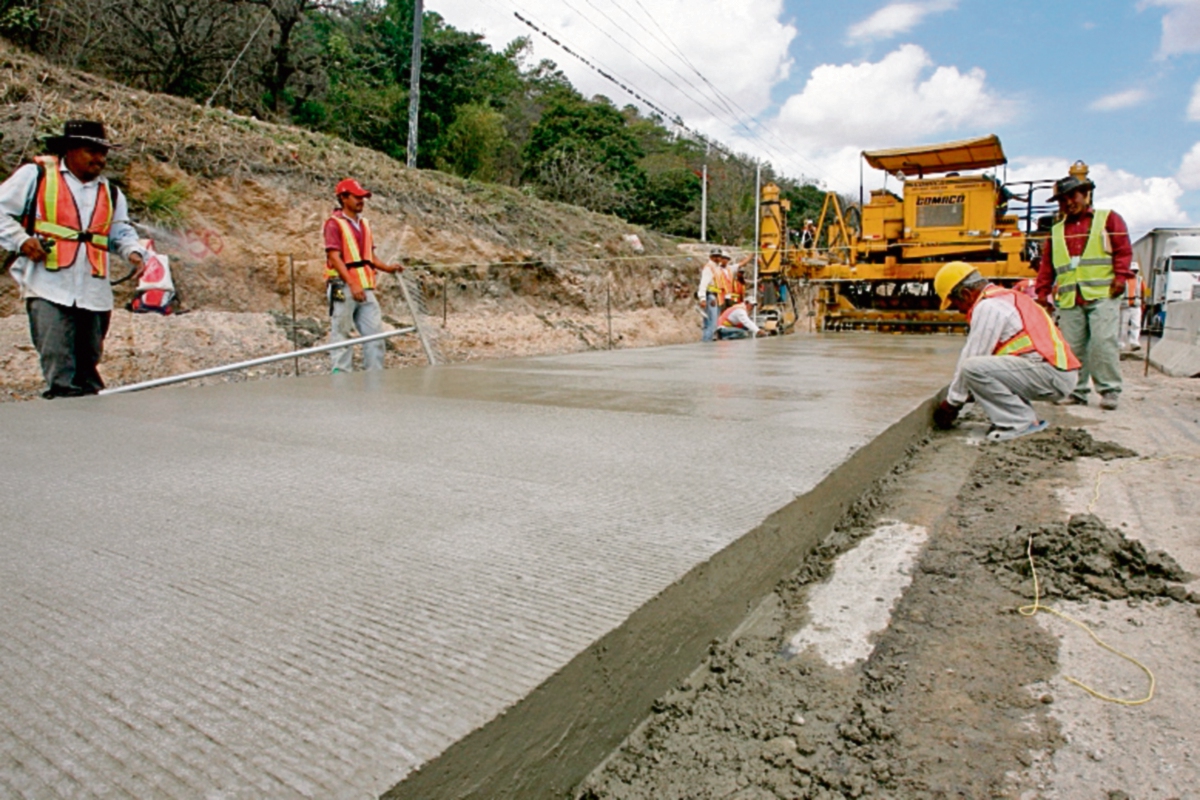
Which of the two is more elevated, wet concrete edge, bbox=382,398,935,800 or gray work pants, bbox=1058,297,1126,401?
gray work pants, bbox=1058,297,1126,401

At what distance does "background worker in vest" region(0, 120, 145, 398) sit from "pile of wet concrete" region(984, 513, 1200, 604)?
463cm

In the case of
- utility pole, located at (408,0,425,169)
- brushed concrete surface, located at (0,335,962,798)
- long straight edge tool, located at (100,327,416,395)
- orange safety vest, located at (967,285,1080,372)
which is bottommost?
brushed concrete surface, located at (0,335,962,798)

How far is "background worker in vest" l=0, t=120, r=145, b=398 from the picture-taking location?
13.7 ft

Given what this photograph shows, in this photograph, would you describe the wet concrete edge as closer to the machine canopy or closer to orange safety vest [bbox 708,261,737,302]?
orange safety vest [bbox 708,261,737,302]

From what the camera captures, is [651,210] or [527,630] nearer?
[527,630]

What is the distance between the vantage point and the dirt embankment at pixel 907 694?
1242 millimetres

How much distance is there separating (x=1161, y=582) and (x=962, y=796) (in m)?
1.17

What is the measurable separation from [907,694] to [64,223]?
482 centimetres

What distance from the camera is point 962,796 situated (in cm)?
119

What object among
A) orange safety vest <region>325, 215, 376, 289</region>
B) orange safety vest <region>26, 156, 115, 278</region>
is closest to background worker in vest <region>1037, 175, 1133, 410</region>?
orange safety vest <region>325, 215, 376, 289</region>

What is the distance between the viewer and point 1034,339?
4.12 m

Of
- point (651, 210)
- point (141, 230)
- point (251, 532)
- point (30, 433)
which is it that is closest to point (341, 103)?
point (141, 230)

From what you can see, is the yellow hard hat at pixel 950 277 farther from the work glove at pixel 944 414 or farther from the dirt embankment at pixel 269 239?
the dirt embankment at pixel 269 239

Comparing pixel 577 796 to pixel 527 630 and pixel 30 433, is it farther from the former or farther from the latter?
pixel 30 433
